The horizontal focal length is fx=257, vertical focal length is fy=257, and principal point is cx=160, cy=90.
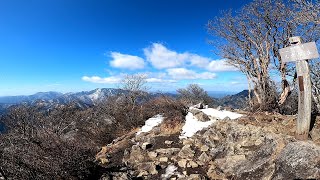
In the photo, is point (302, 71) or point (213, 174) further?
point (213, 174)

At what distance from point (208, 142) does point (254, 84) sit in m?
8.71

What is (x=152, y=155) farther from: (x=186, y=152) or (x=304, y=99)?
(x=304, y=99)

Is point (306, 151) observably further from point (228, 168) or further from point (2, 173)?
point (2, 173)

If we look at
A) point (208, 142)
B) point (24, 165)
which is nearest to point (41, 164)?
point (24, 165)

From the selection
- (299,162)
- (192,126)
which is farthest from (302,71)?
(192,126)

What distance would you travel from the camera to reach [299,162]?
769cm

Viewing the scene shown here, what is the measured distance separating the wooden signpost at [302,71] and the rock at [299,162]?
3.68 ft

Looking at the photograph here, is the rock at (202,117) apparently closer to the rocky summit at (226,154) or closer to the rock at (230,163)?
the rocky summit at (226,154)

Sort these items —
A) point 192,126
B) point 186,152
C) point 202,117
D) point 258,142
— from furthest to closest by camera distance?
point 202,117, point 192,126, point 186,152, point 258,142

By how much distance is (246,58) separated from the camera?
64.2 ft

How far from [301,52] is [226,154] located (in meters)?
5.00

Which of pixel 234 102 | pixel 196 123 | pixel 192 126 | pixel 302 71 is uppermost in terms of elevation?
pixel 302 71

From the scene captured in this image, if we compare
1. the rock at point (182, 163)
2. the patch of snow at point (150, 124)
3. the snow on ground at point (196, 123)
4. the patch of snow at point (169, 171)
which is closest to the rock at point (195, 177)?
the patch of snow at point (169, 171)

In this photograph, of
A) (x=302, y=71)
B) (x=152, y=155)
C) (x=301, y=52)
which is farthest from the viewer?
(x=152, y=155)
